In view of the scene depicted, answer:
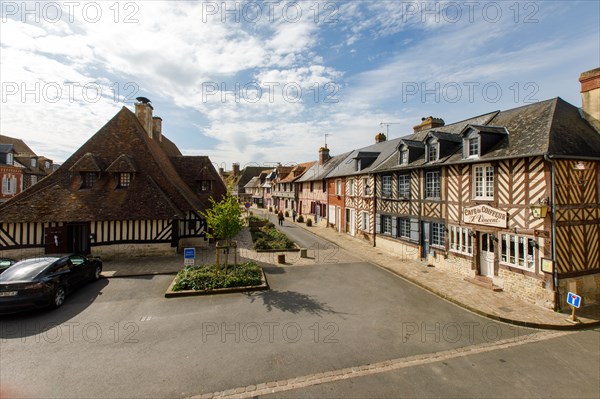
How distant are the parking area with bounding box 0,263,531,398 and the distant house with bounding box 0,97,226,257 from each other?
4.32 metres

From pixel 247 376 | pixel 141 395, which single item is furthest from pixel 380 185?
pixel 141 395

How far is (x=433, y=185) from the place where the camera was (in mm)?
13883

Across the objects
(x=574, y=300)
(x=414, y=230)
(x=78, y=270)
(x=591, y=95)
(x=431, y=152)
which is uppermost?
(x=591, y=95)

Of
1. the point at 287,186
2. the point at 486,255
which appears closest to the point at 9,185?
the point at 287,186

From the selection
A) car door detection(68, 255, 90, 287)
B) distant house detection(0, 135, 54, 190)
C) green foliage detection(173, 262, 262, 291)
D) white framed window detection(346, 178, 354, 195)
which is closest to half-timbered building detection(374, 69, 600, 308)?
white framed window detection(346, 178, 354, 195)

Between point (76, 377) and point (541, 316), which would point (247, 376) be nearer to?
point (76, 377)

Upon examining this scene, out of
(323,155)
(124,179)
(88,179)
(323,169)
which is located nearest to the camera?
(88,179)

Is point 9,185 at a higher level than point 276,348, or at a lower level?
higher

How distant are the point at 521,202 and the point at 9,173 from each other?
43654 mm

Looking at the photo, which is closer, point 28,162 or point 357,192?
point 357,192

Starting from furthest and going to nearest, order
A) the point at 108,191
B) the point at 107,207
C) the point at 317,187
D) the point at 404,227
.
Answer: the point at 317,187 < the point at 404,227 < the point at 108,191 < the point at 107,207

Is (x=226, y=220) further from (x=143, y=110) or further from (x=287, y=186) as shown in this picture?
(x=287, y=186)

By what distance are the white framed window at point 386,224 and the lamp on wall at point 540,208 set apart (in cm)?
850

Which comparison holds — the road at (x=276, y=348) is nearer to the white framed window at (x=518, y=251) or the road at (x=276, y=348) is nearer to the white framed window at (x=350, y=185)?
the white framed window at (x=518, y=251)
